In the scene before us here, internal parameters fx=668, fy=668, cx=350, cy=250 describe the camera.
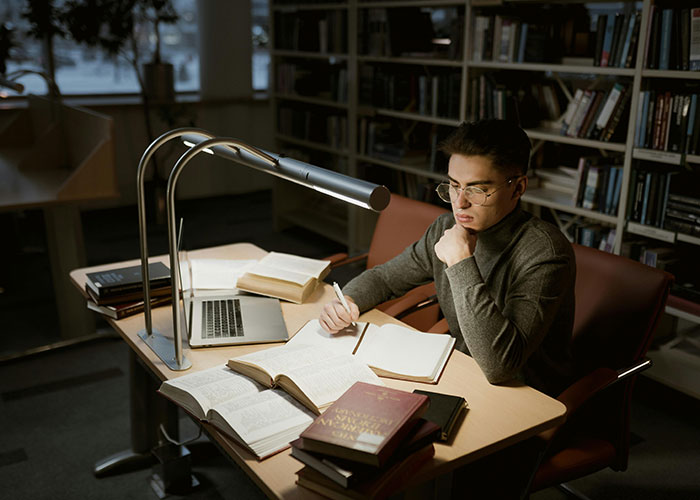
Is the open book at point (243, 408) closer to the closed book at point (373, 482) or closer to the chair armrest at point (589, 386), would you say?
the closed book at point (373, 482)

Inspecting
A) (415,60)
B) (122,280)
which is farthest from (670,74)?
(122,280)

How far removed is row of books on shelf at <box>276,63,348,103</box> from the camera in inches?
180

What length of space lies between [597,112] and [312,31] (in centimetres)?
237

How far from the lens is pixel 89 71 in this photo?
600 centimetres

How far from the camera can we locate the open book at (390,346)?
1593mm

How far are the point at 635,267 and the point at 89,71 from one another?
5.51 metres

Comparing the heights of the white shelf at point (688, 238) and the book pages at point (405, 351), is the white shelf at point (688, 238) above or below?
above

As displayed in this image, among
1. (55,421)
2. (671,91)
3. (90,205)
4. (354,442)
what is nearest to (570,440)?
(354,442)

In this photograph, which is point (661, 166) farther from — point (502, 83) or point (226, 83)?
point (226, 83)

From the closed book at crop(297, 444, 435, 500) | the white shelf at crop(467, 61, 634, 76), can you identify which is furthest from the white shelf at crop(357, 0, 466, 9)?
the closed book at crop(297, 444, 435, 500)

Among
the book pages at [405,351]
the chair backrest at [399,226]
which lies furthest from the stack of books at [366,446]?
the chair backrest at [399,226]

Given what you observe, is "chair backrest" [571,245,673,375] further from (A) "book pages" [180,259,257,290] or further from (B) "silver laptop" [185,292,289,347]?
Result: (A) "book pages" [180,259,257,290]

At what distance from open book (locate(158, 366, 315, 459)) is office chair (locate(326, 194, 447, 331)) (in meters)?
0.85

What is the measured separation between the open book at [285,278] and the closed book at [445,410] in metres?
0.72
